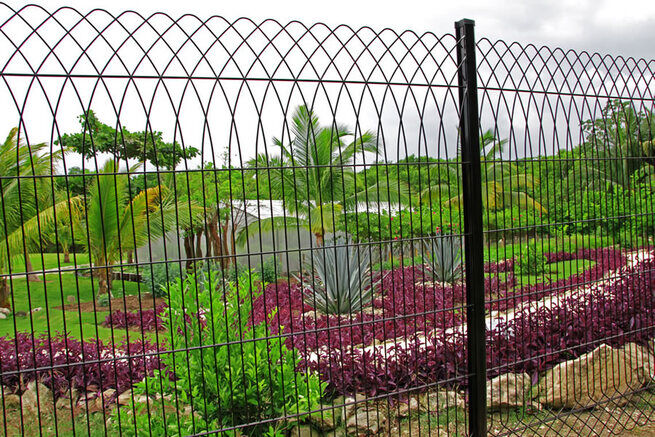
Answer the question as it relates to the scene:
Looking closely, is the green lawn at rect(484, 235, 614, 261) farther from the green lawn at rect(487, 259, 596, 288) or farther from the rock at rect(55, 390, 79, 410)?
the rock at rect(55, 390, 79, 410)

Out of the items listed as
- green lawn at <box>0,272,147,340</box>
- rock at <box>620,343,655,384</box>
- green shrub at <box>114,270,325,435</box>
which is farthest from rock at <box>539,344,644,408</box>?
green lawn at <box>0,272,147,340</box>

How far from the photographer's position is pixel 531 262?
8844mm

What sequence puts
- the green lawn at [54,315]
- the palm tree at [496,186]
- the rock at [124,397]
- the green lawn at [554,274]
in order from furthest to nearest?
the green lawn at [54,315] → the rock at [124,397] → the green lawn at [554,274] → the palm tree at [496,186]

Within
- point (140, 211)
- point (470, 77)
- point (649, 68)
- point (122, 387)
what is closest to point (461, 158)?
point (470, 77)

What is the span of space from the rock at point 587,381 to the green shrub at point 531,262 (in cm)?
76

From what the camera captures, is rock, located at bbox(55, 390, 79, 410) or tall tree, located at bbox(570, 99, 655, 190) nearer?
tall tree, located at bbox(570, 99, 655, 190)

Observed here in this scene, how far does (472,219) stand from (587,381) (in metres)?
1.69

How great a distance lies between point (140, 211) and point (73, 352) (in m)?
4.44

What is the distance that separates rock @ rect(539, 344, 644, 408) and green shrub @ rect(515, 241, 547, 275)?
2.50 feet

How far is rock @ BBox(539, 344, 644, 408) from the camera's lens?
3719 millimetres

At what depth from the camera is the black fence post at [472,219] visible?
291 centimetres

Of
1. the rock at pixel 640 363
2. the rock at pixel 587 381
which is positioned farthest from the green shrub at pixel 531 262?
the rock at pixel 640 363

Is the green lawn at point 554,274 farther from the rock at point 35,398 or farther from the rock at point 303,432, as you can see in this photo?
the rock at point 35,398

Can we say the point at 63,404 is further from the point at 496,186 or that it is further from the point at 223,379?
the point at 496,186
